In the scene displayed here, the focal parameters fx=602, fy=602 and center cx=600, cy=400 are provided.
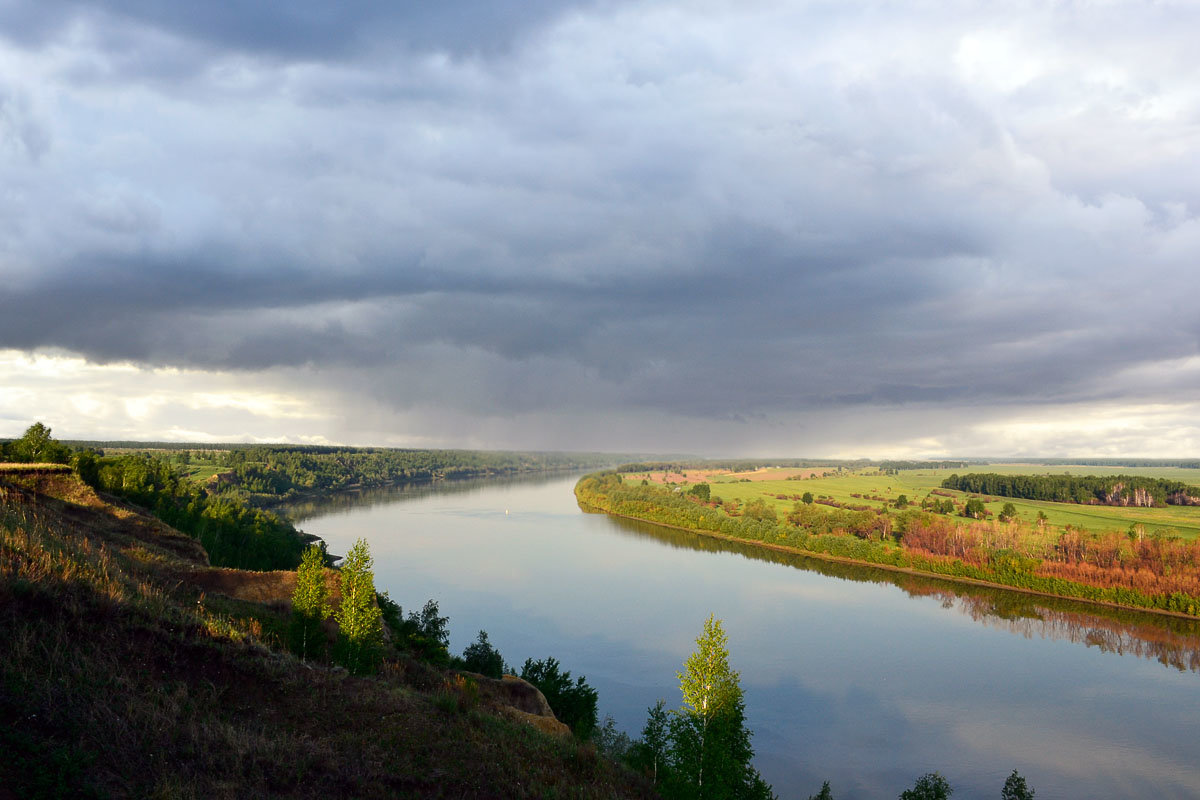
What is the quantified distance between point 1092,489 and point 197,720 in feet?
504

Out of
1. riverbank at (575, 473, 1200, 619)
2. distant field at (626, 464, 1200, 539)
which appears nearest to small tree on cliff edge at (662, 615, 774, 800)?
riverbank at (575, 473, 1200, 619)

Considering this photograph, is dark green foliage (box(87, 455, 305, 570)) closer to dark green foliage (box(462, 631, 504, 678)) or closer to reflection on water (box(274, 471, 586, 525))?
dark green foliage (box(462, 631, 504, 678))

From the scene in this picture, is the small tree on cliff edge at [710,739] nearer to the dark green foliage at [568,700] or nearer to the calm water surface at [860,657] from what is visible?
the dark green foliage at [568,700]

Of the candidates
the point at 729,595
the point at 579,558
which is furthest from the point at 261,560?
the point at 729,595

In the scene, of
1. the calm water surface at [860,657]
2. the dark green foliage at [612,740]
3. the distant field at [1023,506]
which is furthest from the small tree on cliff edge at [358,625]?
the distant field at [1023,506]

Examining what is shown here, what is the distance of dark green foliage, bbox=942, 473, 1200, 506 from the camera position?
365 ft

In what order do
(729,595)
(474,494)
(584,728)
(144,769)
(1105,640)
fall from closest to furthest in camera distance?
(144,769) < (584,728) < (1105,640) < (729,595) < (474,494)

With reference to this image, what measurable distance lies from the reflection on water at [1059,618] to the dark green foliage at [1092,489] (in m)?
67.3

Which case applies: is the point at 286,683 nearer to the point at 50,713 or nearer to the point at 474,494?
the point at 50,713

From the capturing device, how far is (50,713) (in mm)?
9961

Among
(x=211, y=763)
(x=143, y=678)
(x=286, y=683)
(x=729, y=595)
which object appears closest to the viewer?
(x=211, y=763)

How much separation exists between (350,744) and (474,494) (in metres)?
166

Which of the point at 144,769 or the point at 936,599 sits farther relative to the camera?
the point at 936,599

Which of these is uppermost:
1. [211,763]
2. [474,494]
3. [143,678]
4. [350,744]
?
[143,678]
